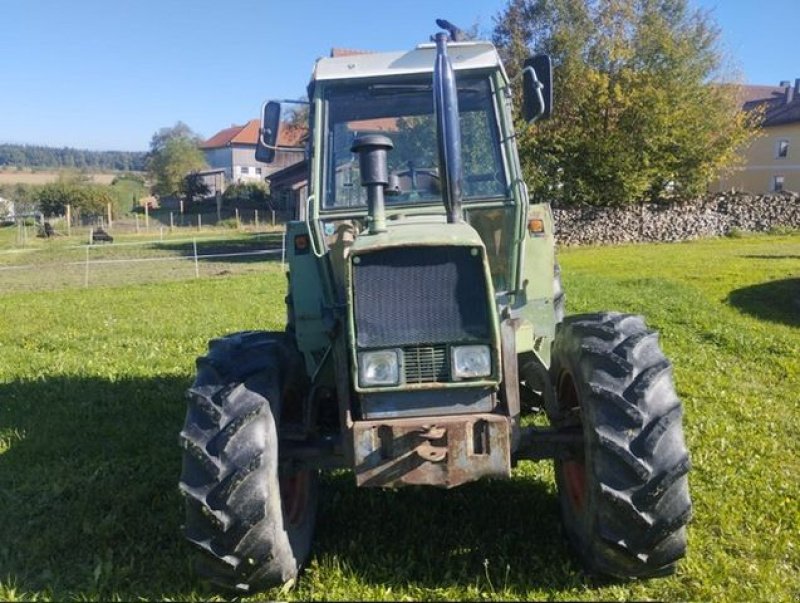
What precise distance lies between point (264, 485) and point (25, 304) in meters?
13.3

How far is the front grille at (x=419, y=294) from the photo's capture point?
3.49m

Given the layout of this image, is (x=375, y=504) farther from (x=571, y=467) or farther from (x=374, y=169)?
(x=374, y=169)

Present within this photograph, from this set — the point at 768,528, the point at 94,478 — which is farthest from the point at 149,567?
the point at 768,528

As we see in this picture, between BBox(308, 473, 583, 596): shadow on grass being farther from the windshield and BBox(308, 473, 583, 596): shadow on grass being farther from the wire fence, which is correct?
the wire fence

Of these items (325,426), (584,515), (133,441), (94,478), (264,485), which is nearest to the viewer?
(264,485)

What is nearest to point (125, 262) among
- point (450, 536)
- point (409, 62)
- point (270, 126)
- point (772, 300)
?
point (772, 300)

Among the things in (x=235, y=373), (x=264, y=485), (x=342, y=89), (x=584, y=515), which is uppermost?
(x=342, y=89)

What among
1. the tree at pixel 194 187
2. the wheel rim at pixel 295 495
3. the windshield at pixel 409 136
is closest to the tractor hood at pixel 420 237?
the windshield at pixel 409 136

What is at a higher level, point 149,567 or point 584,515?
point 584,515

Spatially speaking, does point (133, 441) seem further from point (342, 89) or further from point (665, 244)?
point (665, 244)

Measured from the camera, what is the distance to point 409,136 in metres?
4.79

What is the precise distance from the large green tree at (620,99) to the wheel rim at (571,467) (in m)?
24.5

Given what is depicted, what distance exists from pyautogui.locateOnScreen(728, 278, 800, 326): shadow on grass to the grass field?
1422mm

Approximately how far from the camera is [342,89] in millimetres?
4656
